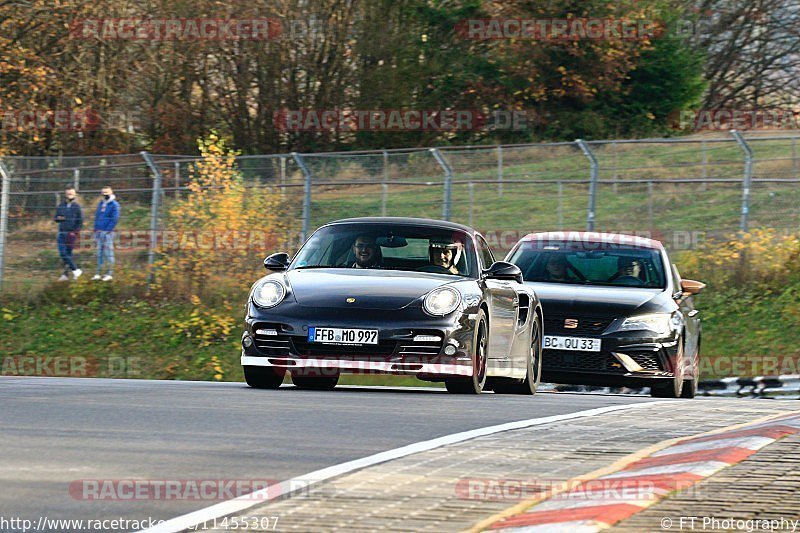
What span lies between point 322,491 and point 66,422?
10.4 ft

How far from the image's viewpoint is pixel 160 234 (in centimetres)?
2742

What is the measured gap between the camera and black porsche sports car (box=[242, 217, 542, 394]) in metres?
12.7

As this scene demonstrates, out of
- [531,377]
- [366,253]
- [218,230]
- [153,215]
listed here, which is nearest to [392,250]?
[366,253]

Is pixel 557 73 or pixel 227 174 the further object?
pixel 557 73

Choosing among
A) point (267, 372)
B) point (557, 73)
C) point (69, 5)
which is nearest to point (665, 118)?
point (557, 73)

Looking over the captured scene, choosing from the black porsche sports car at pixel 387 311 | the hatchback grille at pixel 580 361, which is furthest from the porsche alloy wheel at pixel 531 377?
the hatchback grille at pixel 580 361

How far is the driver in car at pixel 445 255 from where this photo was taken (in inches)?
548

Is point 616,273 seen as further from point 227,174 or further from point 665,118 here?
point 665,118

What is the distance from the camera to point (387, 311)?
41.9ft

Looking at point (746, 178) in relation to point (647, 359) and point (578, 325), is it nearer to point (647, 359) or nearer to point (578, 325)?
Result: point (647, 359)

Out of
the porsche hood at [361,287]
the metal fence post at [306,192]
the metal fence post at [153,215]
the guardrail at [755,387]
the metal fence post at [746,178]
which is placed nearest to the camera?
the porsche hood at [361,287]

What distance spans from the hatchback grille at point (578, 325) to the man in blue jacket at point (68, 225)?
14.3 metres

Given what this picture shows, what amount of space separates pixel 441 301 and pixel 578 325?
122 inches

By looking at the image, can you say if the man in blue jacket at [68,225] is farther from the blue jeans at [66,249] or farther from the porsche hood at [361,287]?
the porsche hood at [361,287]
